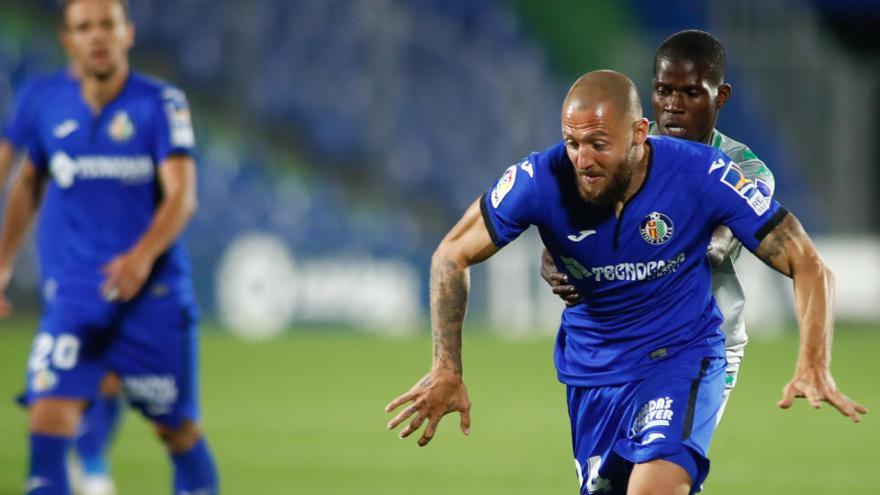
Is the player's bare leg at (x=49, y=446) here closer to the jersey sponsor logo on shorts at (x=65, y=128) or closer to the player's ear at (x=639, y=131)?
the jersey sponsor logo on shorts at (x=65, y=128)

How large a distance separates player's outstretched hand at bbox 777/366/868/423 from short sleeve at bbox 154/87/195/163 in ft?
9.31

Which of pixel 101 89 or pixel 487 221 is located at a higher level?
pixel 101 89

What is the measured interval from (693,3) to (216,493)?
20409mm

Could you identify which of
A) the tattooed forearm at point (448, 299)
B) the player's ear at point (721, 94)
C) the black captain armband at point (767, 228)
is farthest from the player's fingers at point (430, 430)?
the player's ear at point (721, 94)

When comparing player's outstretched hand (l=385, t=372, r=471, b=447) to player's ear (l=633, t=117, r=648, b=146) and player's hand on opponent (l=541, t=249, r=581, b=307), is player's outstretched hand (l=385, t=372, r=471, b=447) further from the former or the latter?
player's ear (l=633, t=117, r=648, b=146)

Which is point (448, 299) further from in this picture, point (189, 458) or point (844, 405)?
point (189, 458)

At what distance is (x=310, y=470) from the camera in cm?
945

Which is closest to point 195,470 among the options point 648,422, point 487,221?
point 487,221

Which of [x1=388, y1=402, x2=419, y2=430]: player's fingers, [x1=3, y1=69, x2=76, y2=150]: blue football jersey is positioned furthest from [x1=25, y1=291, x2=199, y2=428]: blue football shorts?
[x1=388, y1=402, x2=419, y2=430]: player's fingers

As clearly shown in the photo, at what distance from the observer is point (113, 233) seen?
21.3ft

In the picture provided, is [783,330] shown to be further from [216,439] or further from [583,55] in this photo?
[216,439]

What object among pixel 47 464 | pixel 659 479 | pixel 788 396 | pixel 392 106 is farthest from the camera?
pixel 392 106

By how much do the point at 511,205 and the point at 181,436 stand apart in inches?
87.1

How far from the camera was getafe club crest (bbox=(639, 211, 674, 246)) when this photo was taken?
5.14 metres
